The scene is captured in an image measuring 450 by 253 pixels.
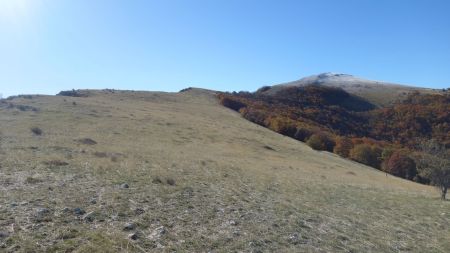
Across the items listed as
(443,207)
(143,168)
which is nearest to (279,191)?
(143,168)

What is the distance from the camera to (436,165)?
29.8 meters

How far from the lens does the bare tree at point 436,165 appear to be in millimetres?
29641

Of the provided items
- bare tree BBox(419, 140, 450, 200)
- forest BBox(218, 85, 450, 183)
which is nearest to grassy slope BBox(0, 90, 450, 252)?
bare tree BBox(419, 140, 450, 200)

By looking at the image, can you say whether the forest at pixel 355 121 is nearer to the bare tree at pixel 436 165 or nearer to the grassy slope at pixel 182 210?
the bare tree at pixel 436 165

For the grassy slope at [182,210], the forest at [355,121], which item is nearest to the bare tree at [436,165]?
the grassy slope at [182,210]

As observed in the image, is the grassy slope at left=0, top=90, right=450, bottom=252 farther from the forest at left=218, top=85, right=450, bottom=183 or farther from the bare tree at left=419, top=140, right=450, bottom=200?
the forest at left=218, top=85, right=450, bottom=183

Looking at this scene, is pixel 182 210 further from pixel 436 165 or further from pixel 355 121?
pixel 355 121

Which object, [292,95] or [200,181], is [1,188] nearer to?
[200,181]

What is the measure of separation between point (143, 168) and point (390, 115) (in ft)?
431

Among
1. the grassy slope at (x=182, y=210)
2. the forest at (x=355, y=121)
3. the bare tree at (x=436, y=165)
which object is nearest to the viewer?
the grassy slope at (x=182, y=210)

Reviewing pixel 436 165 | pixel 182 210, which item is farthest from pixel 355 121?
pixel 182 210

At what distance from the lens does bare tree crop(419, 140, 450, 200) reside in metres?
29.6

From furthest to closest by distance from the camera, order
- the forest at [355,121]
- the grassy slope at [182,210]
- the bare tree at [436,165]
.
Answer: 1. the forest at [355,121]
2. the bare tree at [436,165]
3. the grassy slope at [182,210]

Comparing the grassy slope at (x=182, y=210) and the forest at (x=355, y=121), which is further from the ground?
the grassy slope at (x=182, y=210)
